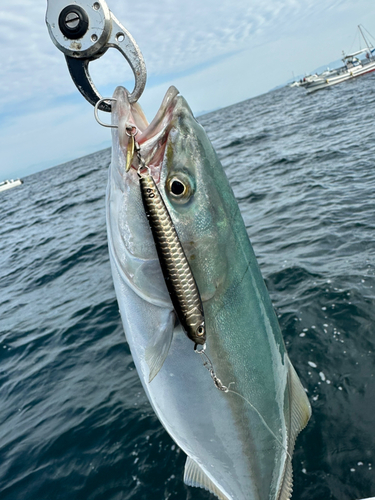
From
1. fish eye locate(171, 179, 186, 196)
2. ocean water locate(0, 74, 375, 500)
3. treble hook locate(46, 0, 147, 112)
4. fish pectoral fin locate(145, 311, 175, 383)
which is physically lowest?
ocean water locate(0, 74, 375, 500)

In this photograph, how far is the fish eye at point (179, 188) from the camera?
156 cm

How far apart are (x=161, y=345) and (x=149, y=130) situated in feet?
3.06

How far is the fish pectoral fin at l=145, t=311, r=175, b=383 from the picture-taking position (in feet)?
5.24

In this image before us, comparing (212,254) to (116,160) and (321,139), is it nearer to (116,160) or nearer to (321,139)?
(116,160)

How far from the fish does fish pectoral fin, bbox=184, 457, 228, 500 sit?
132 mm

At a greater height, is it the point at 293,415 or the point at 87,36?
the point at 87,36

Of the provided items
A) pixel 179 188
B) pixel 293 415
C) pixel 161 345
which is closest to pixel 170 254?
pixel 179 188

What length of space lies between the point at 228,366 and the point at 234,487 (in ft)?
2.62

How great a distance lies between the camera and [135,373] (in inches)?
195

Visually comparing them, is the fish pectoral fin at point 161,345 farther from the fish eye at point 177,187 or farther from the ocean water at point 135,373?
the ocean water at point 135,373

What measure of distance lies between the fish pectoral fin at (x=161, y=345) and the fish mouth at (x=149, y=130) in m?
0.63

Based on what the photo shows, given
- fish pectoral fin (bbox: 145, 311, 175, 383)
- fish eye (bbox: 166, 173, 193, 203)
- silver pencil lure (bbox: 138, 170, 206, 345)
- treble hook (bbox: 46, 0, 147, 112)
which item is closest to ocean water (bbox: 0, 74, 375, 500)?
fish pectoral fin (bbox: 145, 311, 175, 383)

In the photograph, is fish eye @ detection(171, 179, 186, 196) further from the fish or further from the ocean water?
the ocean water

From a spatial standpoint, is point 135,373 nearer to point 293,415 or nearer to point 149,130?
point 293,415
